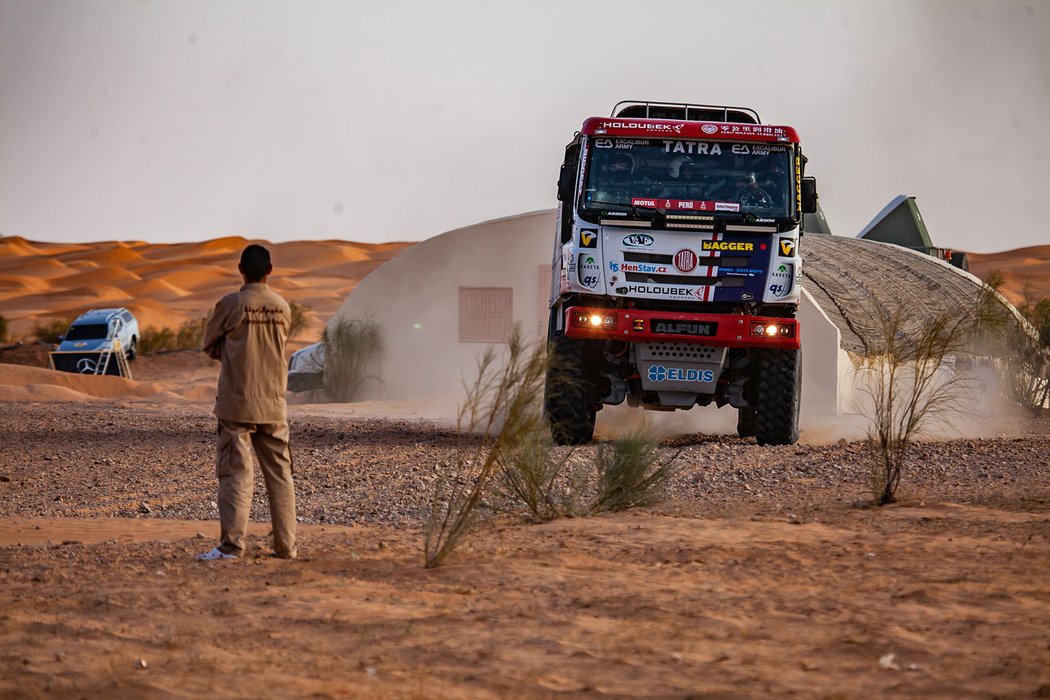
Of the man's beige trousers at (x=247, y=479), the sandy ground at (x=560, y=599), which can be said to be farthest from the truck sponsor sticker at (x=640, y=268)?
the man's beige trousers at (x=247, y=479)

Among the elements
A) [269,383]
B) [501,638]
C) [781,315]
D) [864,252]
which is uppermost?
[864,252]

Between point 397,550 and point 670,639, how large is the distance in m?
2.93

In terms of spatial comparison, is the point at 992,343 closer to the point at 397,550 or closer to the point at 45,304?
the point at 397,550

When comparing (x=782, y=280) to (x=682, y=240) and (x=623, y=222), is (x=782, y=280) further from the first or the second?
(x=623, y=222)

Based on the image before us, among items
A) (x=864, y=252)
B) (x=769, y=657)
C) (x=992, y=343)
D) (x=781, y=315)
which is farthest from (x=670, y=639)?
(x=864, y=252)

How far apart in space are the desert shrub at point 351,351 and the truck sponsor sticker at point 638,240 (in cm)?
1584

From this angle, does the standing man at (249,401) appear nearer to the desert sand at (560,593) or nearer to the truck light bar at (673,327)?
the desert sand at (560,593)

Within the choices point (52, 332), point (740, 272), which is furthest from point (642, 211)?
point (52, 332)

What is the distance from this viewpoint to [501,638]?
5.64m

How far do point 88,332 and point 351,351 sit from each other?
417 inches

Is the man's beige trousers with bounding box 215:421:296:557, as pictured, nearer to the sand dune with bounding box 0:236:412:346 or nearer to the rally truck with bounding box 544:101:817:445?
the rally truck with bounding box 544:101:817:445

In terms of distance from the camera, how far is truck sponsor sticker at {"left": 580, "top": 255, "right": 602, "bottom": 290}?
13.6 meters

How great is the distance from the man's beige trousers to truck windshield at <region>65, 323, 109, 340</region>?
1169 inches

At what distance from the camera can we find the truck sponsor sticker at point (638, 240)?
13.5m
